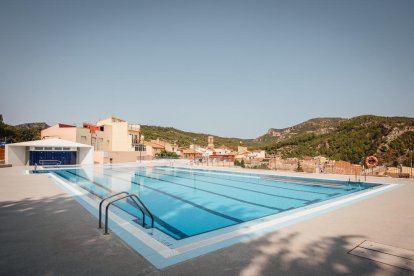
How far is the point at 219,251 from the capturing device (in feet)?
11.7

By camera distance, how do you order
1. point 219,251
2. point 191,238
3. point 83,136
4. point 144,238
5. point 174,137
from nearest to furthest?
1. point 219,251
2. point 144,238
3. point 191,238
4. point 83,136
5. point 174,137

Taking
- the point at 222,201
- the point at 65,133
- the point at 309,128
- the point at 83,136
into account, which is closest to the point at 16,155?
the point at 65,133

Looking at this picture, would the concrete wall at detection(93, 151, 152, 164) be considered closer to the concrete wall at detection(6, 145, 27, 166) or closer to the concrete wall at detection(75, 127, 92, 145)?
the concrete wall at detection(75, 127, 92, 145)

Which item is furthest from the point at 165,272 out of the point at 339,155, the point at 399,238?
the point at 339,155

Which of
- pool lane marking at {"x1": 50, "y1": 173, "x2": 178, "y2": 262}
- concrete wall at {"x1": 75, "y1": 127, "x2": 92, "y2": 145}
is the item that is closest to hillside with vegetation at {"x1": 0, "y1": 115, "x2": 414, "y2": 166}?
concrete wall at {"x1": 75, "y1": 127, "x2": 92, "y2": 145}

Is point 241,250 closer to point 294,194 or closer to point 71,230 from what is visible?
point 71,230

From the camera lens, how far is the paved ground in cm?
294

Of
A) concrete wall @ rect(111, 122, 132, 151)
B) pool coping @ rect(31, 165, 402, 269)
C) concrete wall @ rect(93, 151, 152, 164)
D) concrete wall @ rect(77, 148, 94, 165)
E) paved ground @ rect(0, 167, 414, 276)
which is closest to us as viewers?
paved ground @ rect(0, 167, 414, 276)

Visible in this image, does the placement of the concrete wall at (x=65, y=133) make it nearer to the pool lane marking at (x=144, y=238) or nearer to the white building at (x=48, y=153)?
the white building at (x=48, y=153)

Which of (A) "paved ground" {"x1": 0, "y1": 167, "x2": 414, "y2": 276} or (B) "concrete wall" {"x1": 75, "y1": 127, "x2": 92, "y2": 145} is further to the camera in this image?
(B) "concrete wall" {"x1": 75, "y1": 127, "x2": 92, "y2": 145}

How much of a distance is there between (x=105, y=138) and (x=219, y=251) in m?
36.5

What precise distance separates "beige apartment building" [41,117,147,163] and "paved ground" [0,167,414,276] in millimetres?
25767

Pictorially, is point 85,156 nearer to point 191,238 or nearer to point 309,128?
point 191,238

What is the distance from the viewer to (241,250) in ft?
11.7
